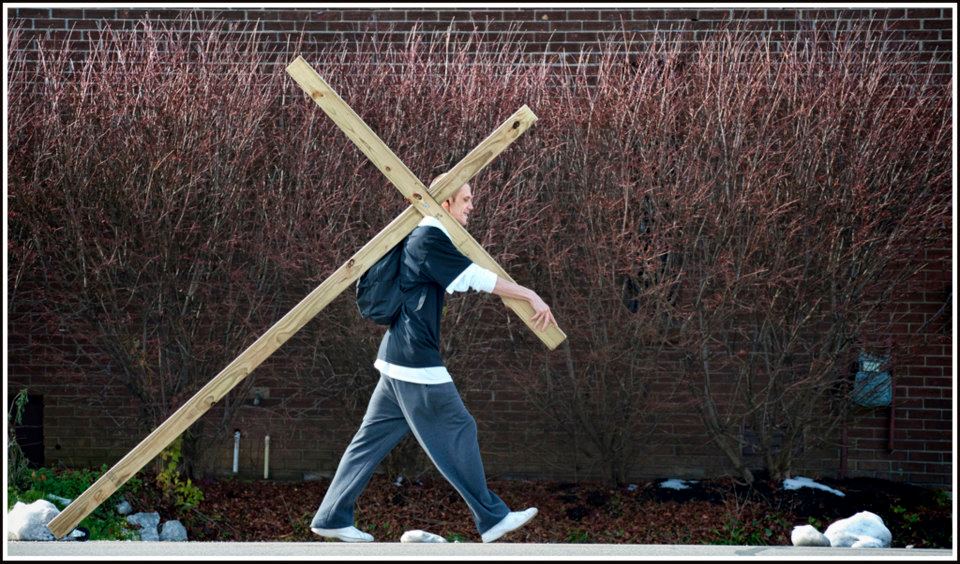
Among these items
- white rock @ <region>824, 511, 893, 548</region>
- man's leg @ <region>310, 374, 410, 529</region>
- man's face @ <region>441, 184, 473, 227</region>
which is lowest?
white rock @ <region>824, 511, 893, 548</region>

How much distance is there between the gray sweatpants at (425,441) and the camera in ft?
17.0

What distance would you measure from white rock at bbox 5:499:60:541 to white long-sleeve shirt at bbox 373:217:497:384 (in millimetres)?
2211

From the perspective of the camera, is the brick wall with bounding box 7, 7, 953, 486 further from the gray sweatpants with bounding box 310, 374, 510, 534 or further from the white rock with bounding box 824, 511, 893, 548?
the gray sweatpants with bounding box 310, 374, 510, 534

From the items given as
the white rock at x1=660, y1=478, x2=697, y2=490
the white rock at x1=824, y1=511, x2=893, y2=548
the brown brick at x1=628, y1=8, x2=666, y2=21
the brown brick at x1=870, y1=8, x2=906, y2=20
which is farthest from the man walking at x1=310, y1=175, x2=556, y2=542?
the brown brick at x1=870, y1=8, x2=906, y2=20

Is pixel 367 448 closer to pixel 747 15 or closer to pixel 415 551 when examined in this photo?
pixel 415 551

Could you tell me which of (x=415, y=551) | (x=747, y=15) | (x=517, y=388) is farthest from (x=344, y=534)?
(x=747, y=15)

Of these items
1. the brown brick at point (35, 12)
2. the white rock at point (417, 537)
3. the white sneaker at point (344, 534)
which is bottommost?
the white rock at point (417, 537)

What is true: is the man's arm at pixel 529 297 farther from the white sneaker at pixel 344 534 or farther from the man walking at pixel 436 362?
the white sneaker at pixel 344 534

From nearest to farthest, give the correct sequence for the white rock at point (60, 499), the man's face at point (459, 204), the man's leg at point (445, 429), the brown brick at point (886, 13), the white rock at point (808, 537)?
1. the man's leg at point (445, 429)
2. the man's face at point (459, 204)
3. the white rock at point (808, 537)
4. the white rock at point (60, 499)
5. the brown brick at point (886, 13)

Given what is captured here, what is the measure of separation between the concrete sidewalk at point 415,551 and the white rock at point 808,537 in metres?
0.70

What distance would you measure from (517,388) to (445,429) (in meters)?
2.63

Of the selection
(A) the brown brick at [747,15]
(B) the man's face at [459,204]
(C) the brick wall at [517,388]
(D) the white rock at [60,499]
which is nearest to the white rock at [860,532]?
(C) the brick wall at [517,388]

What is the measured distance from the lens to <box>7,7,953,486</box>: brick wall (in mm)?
7914

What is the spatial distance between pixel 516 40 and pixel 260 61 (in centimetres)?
171
